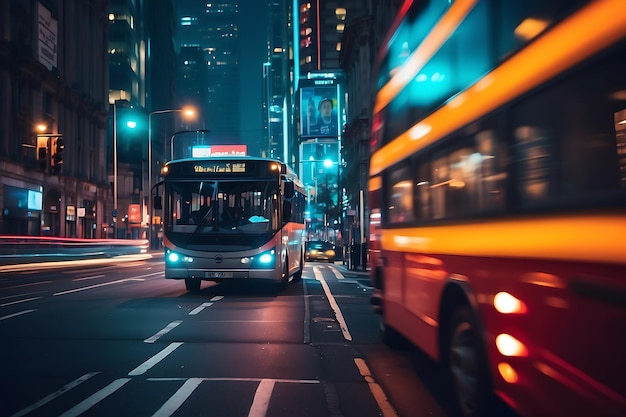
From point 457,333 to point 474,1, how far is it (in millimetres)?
2790

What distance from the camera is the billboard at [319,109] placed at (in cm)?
10206

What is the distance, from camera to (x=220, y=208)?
1628 cm

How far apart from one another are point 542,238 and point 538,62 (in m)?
1.10

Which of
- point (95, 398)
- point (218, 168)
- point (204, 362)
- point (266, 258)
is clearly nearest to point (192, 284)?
point (266, 258)

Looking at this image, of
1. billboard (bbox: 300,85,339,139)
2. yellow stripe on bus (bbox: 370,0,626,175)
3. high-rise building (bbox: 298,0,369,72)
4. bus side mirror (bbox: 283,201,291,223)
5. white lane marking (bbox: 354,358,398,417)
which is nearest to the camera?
yellow stripe on bus (bbox: 370,0,626,175)

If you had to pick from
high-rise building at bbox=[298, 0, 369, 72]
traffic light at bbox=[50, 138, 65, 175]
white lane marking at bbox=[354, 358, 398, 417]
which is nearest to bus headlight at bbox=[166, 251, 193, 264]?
white lane marking at bbox=[354, 358, 398, 417]

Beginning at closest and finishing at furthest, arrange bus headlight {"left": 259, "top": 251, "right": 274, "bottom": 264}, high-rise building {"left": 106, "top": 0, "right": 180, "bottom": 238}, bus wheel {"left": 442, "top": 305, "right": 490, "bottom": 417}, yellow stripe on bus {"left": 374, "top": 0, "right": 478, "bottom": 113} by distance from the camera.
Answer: bus wheel {"left": 442, "top": 305, "right": 490, "bottom": 417}
yellow stripe on bus {"left": 374, "top": 0, "right": 478, "bottom": 113}
bus headlight {"left": 259, "top": 251, "right": 274, "bottom": 264}
high-rise building {"left": 106, "top": 0, "right": 180, "bottom": 238}

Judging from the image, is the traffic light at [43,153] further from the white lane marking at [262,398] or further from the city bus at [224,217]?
the white lane marking at [262,398]

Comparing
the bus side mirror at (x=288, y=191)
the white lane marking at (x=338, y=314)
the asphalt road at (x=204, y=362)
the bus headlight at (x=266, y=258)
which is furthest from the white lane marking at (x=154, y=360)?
the bus side mirror at (x=288, y=191)

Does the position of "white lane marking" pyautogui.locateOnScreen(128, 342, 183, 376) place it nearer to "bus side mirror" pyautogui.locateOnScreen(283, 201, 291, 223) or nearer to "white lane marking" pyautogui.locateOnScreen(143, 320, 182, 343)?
"white lane marking" pyautogui.locateOnScreen(143, 320, 182, 343)

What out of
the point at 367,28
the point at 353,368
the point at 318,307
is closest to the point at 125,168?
the point at 367,28

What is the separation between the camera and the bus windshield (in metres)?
16.2

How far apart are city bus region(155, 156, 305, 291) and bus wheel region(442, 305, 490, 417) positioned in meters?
10.5

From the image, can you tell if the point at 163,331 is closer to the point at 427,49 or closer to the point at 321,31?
the point at 427,49
